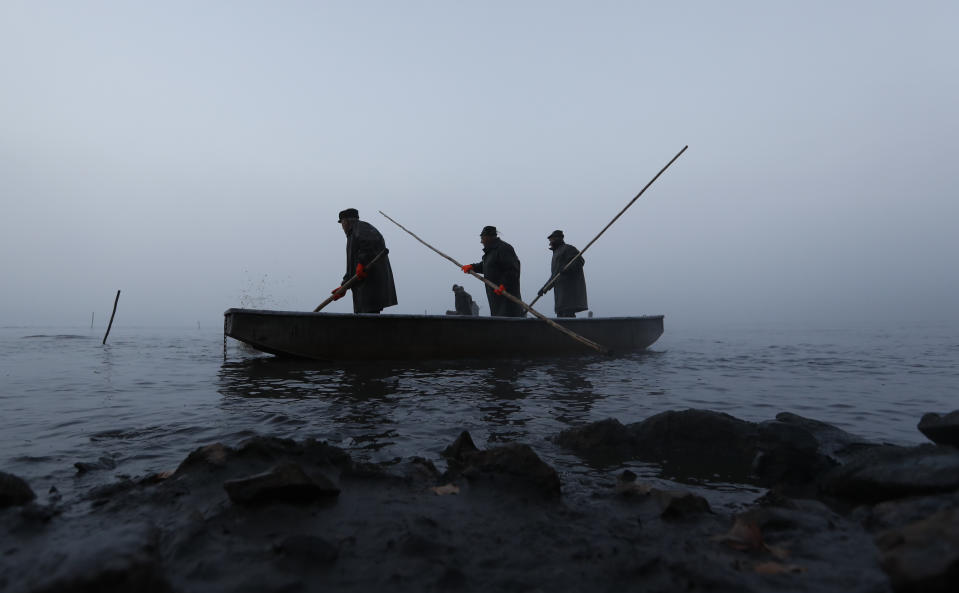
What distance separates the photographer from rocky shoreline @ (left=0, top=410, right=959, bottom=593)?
65.0 inches

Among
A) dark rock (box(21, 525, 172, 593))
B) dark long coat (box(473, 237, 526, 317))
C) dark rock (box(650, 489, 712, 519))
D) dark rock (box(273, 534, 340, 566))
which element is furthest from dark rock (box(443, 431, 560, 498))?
dark long coat (box(473, 237, 526, 317))

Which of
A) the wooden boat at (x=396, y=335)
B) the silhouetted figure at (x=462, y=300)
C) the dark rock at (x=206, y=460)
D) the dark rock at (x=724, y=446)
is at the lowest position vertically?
the dark rock at (x=724, y=446)

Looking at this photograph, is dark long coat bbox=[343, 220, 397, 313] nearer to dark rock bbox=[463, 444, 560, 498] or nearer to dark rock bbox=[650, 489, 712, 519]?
dark rock bbox=[463, 444, 560, 498]

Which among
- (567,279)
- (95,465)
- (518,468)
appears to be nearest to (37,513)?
(95,465)

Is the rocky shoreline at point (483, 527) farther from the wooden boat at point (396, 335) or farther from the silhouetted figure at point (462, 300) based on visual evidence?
the silhouetted figure at point (462, 300)

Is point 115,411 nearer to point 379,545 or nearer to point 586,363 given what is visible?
point 379,545

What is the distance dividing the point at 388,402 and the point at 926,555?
4.46 m

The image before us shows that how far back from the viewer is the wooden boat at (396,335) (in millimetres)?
7996

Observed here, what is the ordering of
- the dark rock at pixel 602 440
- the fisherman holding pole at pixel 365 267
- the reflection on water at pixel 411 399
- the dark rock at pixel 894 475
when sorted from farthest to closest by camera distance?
1. the fisherman holding pole at pixel 365 267
2. the reflection on water at pixel 411 399
3. the dark rock at pixel 602 440
4. the dark rock at pixel 894 475

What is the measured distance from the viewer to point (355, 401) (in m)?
5.26

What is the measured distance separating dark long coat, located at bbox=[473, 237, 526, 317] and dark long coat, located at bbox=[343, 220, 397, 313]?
262cm

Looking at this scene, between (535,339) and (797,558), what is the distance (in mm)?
8541

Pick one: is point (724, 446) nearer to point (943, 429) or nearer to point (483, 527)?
point (943, 429)

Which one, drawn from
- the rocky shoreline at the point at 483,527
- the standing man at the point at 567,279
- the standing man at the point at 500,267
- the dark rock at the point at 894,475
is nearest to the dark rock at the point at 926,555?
the rocky shoreline at the point at 483,527
